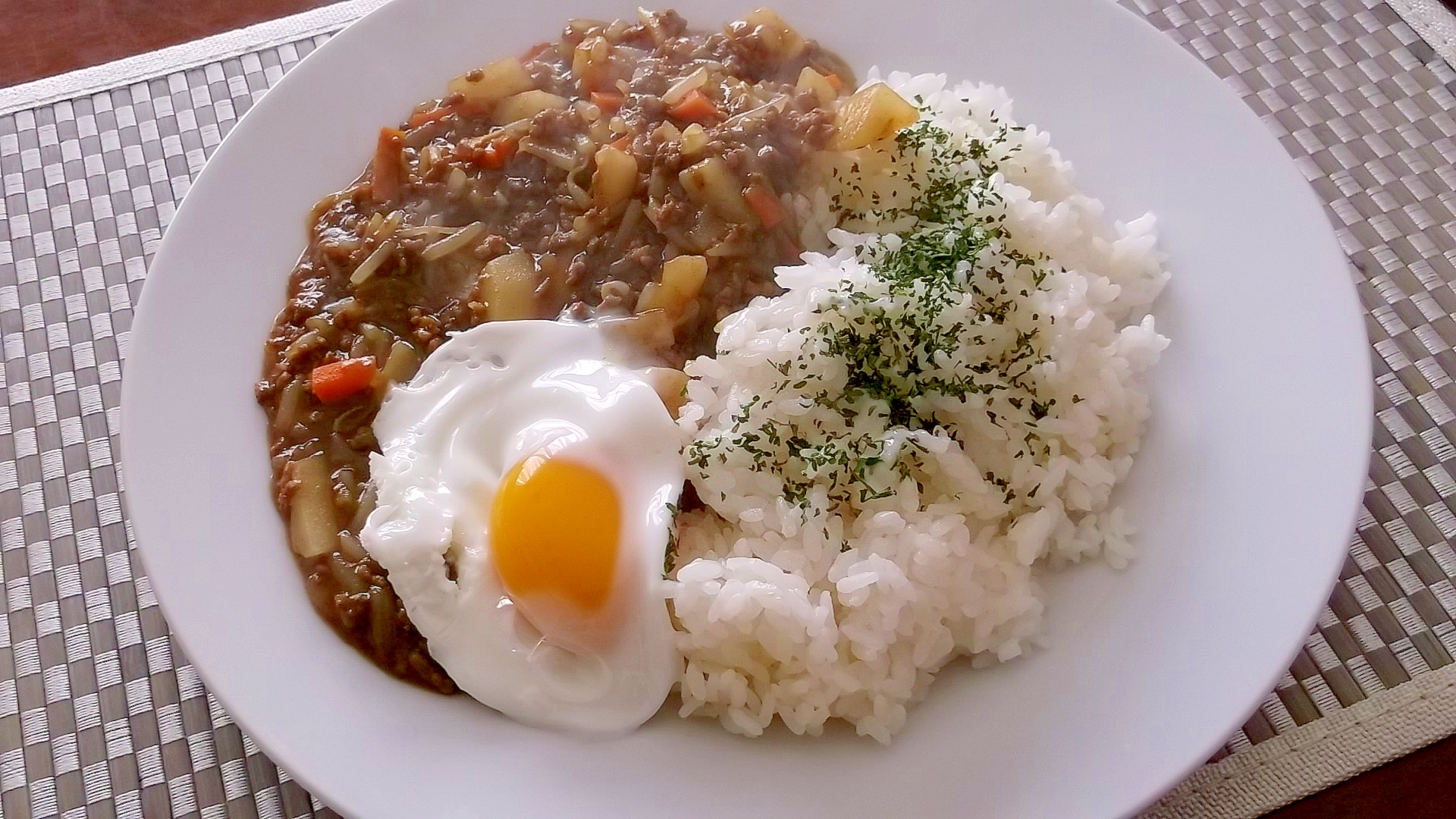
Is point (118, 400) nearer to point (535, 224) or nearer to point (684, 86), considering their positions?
point (535, 224)

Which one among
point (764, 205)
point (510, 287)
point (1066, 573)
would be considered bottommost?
point (1066, 573)

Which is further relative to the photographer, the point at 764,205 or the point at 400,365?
the point at 764,205

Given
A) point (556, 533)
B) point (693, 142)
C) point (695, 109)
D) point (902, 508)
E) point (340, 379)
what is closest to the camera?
point (556, 533)

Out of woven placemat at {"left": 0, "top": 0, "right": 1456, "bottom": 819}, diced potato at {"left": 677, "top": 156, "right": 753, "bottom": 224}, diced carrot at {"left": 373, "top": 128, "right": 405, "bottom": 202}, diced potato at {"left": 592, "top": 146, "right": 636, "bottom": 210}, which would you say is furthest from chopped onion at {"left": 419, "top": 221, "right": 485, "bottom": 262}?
woven placemat at {"left": 0, "top": 0, "right": 1456, "bottom": 819}

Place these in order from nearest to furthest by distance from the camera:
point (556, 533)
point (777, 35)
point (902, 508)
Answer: point (556, 533), point (902, 508), point (777, 35)

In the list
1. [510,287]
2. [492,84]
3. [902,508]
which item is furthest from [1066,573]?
[492,84]

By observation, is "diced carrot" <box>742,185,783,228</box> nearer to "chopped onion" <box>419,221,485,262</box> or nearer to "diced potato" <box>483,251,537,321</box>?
"diced potato" <box>483,251,537,321</box>

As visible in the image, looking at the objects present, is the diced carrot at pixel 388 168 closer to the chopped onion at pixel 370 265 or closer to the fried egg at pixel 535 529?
the chopped onion at pixel 370 265
